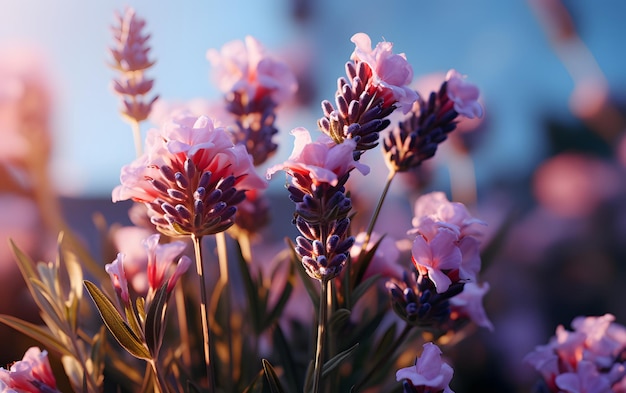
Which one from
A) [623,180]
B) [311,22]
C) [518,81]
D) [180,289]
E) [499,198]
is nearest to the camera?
[180,289]

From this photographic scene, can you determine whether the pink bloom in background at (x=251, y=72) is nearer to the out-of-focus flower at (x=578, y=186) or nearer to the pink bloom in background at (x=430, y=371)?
the pink bloom in background at (x=430, y=371)

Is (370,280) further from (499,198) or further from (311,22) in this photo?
(499,198)

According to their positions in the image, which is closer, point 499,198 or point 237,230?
point 237,230

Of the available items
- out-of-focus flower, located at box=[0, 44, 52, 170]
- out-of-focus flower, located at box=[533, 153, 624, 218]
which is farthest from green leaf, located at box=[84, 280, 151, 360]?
out-of-focus flower, located at box=[533, 153, 624, 218]

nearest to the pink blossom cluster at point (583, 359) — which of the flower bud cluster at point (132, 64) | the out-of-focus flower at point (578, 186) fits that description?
the flower bud cluster at point (132, 64)

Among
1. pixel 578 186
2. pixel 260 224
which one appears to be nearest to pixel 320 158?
pixel 260 224

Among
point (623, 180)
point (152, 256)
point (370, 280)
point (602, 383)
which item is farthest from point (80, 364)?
point (623, 180)
